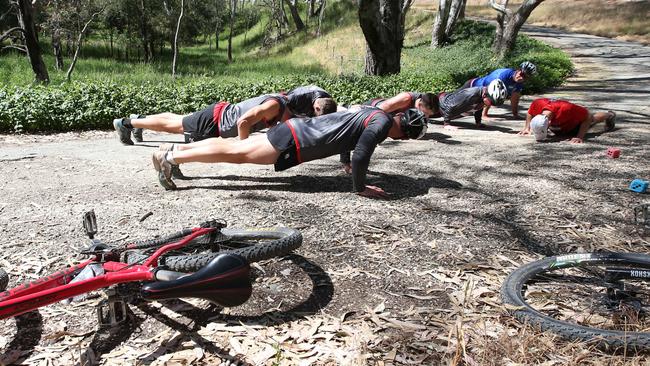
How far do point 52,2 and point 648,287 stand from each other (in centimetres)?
2982

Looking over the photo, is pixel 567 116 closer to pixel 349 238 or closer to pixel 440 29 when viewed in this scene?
pixel 349 238

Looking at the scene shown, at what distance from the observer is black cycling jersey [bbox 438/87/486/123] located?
841cm

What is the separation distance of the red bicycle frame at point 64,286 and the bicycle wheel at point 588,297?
186 centimetres

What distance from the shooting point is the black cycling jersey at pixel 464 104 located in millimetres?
8406

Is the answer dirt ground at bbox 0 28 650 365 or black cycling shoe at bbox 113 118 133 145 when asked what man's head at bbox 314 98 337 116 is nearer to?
dirt ground at bbox 0 28 650 365

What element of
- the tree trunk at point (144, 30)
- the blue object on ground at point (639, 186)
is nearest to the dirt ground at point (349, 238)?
the blue object on ground at point (639, 186)

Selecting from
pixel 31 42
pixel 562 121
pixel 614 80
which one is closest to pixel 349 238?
pixel 562 121

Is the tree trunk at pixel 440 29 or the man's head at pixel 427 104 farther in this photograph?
the tree trunk at pixel 440 29

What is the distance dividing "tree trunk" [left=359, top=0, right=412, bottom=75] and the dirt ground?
19.6 ft

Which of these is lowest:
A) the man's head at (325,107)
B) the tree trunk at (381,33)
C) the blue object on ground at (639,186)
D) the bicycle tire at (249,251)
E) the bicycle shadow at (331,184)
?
the bicycle shadow at (331,184)

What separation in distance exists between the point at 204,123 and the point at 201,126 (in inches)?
2.3

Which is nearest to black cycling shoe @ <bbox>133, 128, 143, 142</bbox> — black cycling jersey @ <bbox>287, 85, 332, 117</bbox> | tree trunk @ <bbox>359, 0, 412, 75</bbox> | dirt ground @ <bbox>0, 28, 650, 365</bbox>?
dirt ground @ <bbox>0, 28, 650, 365</bbox>

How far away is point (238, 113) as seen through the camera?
6289 mm

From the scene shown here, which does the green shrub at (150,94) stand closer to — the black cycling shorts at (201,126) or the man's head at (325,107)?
the black cycling shorts at (201,126)
